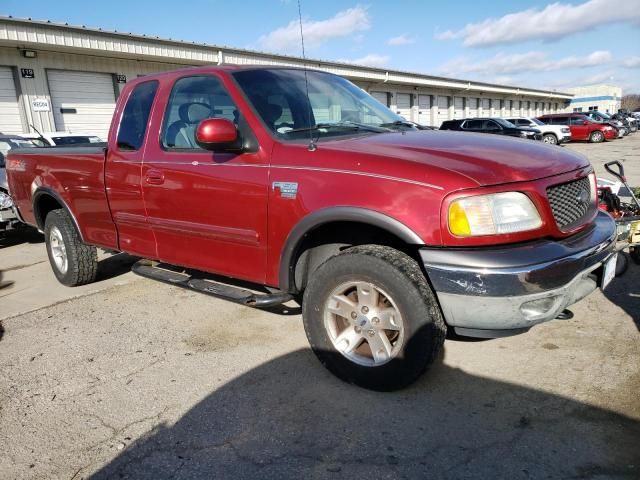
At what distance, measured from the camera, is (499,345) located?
3.40 m

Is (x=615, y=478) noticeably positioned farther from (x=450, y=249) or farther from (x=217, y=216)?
(x=217, y=216)

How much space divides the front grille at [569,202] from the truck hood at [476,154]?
10 cm

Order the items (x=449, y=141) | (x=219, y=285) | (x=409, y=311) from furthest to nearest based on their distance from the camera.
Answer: (x=219, y=285) → (x=449, y=141) → (x=409, y=311)

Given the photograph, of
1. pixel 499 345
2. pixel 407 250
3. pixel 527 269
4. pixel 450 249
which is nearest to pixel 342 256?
pixel 407 250

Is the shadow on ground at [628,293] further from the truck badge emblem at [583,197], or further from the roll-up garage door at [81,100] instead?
the roll-up garage door at [81,100]

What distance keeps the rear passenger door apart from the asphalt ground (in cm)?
75

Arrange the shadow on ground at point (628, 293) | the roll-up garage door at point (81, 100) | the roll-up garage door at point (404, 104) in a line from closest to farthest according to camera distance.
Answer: the shadow on ground at point (628, 293), the roll-up garage door at point (81, 100), the roll-up garage door at point (404, 104)

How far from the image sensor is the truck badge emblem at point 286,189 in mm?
2928

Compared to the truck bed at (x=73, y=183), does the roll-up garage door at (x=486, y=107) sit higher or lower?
higher

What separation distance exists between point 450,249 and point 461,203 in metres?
0.24

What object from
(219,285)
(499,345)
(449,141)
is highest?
(449,141)

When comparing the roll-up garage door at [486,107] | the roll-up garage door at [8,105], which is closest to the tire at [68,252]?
the roll-up garage door at [8,105]

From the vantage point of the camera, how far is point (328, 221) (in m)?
2.77

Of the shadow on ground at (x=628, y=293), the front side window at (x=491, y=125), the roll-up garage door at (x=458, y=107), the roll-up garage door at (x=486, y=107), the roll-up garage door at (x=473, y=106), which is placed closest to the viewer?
the shadow on ground at (x=628, y=293)
